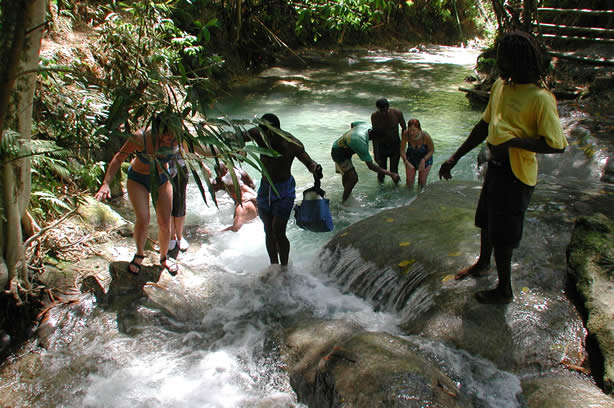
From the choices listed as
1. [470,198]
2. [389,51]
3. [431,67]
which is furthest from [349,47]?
[470,198]

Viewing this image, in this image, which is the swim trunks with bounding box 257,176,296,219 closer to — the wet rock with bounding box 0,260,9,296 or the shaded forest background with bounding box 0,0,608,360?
the shaded forest background with bounding box 0,0,608,360

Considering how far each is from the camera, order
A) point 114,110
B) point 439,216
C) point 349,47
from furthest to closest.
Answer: point 349,47 < point 439,216 < point 114,110

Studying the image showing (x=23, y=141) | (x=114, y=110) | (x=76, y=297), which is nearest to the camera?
(x=114, y=110)

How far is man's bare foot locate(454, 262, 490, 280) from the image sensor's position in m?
3.91

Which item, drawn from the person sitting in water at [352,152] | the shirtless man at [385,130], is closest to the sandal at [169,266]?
the person sitting in water at [352,152]

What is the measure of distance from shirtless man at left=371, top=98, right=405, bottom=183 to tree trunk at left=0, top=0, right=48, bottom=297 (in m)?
5.42

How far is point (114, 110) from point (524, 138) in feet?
8.04

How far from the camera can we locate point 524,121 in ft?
9.91

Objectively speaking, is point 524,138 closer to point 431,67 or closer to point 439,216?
point 439,216

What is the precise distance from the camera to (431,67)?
2061 centimetres

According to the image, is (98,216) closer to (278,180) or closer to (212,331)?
(212,331)

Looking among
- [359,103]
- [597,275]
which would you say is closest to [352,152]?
[597,275]

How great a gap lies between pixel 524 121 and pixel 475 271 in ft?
4.60

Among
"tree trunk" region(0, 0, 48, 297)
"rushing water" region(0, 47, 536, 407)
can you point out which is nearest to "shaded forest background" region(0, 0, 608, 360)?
"tree trunk" region(0, 0, 48, 297)
